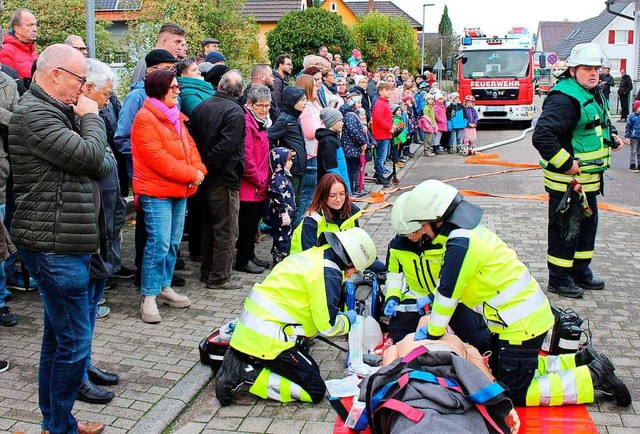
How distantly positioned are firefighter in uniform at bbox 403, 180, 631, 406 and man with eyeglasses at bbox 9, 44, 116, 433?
1.88 metres

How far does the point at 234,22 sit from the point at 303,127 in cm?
839

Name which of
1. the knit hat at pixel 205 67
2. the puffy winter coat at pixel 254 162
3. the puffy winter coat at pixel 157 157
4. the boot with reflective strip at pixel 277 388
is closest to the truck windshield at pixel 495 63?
the knit hat at pixel 205 67

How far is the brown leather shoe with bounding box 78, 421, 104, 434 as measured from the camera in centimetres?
430

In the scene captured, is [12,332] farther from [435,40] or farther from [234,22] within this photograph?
[435,40]

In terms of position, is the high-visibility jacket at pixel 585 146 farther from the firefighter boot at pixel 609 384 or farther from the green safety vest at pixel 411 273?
the firefighter boot at pixel 609 384

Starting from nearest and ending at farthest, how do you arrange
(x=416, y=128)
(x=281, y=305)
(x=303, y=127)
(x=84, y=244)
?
(x=84, y=244) → (x=281, y=305) → (x=303, y=127) → (x=416, y=128)

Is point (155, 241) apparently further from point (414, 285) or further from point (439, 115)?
point (439, 115)

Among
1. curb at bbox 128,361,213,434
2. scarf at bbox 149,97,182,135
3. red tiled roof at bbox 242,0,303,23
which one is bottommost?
curb at bbox 128,361,213,434

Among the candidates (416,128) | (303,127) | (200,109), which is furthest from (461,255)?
(416,128)

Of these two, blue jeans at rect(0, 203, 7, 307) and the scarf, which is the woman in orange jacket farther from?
blue jeans at rect(0, 203, 7, 307)

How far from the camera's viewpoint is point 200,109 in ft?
23.7

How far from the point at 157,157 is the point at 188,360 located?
1729 mm

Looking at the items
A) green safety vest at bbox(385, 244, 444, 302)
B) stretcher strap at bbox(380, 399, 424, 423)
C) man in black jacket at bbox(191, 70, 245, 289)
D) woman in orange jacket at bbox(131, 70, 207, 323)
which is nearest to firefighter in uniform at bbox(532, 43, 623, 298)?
green safety vest at bbox(385, 244, 444, 302)

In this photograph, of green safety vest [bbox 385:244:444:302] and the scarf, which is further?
the scarf
